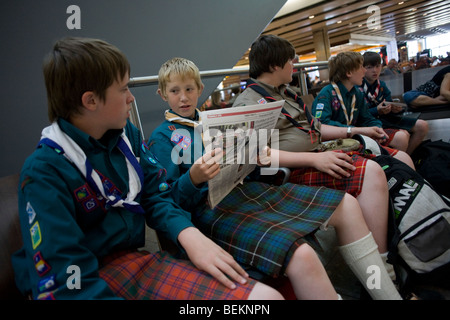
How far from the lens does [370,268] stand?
93cm

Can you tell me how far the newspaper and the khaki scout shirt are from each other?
0.37 metres

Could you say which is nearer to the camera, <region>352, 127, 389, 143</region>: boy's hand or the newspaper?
the newspaper

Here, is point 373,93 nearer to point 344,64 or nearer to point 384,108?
point 384,108

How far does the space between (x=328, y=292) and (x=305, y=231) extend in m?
0.17

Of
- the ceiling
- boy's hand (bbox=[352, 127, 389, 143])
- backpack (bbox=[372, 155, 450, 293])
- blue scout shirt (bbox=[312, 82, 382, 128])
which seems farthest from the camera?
the ceiling

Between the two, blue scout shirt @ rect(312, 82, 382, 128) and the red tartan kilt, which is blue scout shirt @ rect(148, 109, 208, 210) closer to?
the red tartan kilt

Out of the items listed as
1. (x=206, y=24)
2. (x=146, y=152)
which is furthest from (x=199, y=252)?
(x=206, y=24)

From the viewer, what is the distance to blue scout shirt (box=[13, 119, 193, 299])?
0.58 m

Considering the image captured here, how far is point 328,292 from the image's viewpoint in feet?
2.48

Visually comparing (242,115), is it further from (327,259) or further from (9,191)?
(327,259)

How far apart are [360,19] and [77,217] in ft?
44.5

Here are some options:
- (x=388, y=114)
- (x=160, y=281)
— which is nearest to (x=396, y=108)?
(x=388, y=114)

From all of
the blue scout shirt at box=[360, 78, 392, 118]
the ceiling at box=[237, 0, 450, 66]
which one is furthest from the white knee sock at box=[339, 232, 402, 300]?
the ceiling at box=[237, 0, 450, 66]

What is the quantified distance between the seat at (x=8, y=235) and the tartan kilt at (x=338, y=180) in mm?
1104
